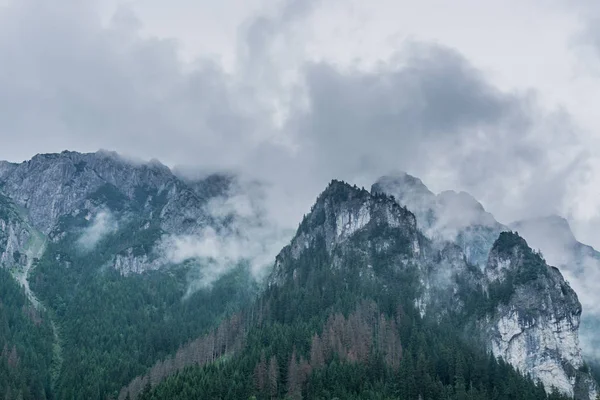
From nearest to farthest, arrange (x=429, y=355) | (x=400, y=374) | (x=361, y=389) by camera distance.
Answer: (x=361, y=389), (x=400, y=374), (x=429, y=355)

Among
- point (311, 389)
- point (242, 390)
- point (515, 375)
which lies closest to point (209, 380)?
point (242, 390)

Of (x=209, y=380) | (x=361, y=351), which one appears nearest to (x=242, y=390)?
(x=209, y=380)

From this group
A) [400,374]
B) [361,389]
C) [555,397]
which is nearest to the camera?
[361,389]

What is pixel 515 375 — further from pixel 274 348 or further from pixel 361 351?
pixel 274 348

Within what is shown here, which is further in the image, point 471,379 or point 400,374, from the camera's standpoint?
point 471,379

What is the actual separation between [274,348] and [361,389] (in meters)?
39.1

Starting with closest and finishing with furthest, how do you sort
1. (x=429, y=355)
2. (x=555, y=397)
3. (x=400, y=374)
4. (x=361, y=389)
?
(x=361, y=389) < (x=400, y=374) < (x=555, y=397) < (x=429, y=355)

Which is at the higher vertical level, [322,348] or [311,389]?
[322,348]

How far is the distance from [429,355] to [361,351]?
78.1ft

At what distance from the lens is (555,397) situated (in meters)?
185

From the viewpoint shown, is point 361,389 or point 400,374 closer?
point 361,389

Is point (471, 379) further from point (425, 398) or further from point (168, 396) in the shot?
point (168, 396)

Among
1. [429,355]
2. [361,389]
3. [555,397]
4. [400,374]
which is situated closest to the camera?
[361,389]

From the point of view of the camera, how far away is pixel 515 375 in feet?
653
